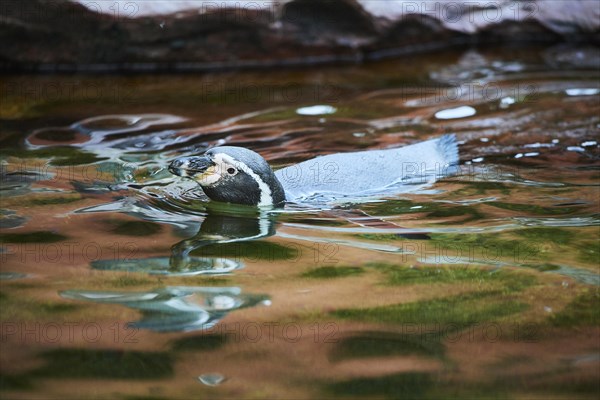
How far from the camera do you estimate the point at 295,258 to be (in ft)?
11.5

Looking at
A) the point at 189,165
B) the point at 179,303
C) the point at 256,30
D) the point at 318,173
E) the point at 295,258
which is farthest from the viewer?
the point at 256,30

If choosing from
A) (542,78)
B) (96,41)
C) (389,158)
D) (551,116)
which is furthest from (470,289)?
(96,41)

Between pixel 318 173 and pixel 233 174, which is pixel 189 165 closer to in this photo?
pixel 233 174

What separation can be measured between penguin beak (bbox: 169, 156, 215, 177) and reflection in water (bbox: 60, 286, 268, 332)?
3.66 ft

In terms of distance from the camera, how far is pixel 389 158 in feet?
15.8

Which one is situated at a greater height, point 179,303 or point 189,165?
point 189,165

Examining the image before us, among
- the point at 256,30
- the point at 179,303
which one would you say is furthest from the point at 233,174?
the point at 256,30

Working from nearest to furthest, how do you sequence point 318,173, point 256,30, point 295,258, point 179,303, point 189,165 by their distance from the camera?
→ point 179,303, point 295,258, point 189,165, point 318,173, point 256,30

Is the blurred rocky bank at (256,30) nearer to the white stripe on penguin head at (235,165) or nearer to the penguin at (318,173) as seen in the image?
the penguin at (318,173)

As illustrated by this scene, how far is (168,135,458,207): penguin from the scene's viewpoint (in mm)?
4133

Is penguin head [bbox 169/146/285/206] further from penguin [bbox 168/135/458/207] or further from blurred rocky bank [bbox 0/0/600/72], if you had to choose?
blurred rocky bank [bbox 0/0/600/72]

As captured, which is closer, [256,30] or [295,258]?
[295,258]

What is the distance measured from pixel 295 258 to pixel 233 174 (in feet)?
2.69

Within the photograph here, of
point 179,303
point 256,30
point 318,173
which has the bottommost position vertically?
point 179,303
